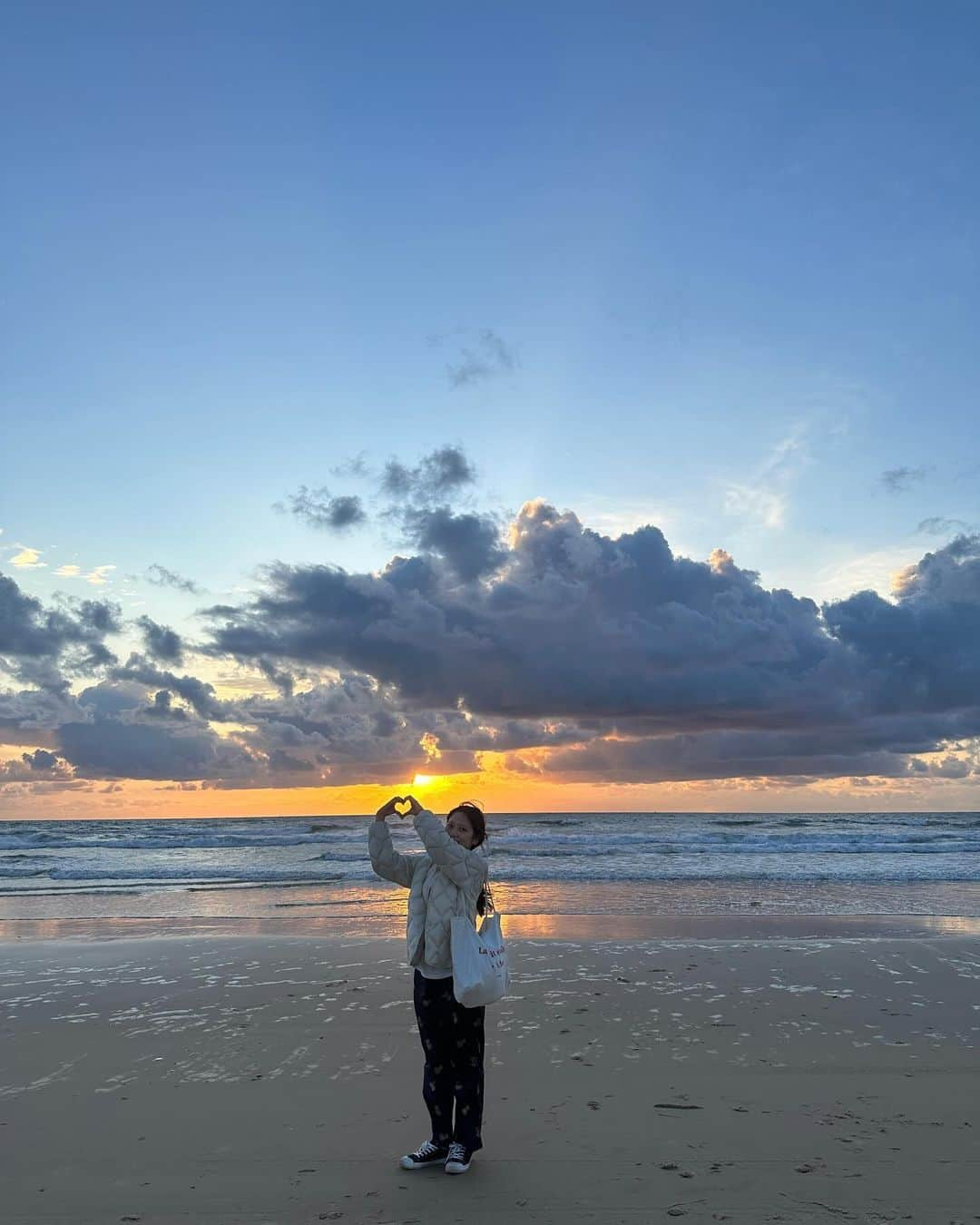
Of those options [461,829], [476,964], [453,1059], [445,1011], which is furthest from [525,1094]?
[461,829]

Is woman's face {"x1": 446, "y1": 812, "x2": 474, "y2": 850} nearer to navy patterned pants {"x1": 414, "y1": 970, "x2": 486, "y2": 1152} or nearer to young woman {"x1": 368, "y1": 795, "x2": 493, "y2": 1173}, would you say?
young woman {"x1": 368, "y1": 795, "x2": 493, "y2": 1173}

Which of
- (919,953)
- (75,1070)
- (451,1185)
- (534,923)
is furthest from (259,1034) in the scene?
(919,953)

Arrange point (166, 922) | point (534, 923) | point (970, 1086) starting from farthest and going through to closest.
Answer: point (166, 922) < point (534, 923) < point (970, 1086)

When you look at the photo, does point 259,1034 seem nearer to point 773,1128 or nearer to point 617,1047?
point 617,1047

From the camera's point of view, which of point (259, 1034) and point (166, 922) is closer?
point (259, 1034)

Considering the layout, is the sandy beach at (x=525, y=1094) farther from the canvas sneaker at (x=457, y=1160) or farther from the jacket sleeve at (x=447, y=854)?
the jacket sleeve at (x=447, y=854)

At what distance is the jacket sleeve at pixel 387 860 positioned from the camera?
18.2 feet

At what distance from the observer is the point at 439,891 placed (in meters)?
5.37

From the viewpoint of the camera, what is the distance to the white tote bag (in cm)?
507

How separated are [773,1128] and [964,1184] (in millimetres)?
1221

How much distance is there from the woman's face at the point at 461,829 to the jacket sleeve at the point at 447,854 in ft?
0.27

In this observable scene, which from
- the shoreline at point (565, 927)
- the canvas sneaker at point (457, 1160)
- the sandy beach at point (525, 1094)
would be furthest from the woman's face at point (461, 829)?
the shoreline at point (565, 927)

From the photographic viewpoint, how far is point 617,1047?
8.02 m

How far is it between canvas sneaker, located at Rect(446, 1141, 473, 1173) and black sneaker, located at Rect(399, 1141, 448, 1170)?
0.29 ft
